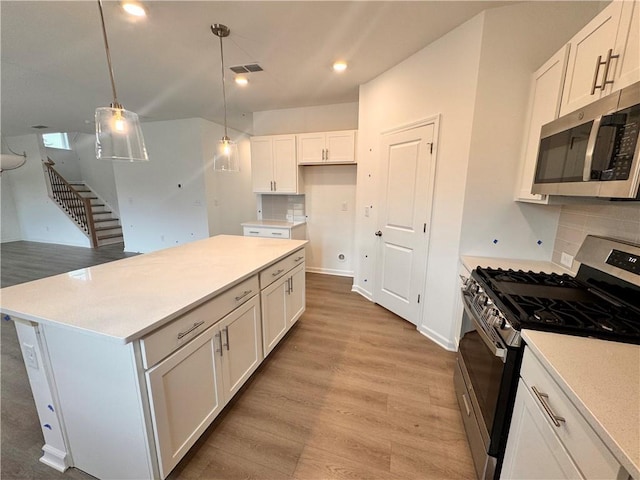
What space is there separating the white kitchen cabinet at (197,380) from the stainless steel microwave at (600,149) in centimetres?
195

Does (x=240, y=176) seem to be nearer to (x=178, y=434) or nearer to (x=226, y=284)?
(x=226, y=284)

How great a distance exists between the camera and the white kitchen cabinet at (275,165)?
399 cm

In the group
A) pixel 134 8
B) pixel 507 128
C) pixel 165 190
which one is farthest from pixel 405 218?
pixel 165 190

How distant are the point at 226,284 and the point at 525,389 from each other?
1.48 meters

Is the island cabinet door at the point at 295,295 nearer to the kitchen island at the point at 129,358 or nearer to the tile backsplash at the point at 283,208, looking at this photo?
the kitchen island at the point at 129,358

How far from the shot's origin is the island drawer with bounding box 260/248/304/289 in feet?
6.42

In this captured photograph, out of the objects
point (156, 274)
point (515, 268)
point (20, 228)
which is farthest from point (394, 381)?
point (20, 228)

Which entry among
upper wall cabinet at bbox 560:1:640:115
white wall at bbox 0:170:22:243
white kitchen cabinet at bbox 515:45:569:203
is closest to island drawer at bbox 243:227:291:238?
white kitchen cabinet at bbox 515:45:569:203

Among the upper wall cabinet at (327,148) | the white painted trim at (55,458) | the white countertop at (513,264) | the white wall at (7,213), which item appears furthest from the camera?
the white wall at (7,213)

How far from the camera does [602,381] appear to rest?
79 centimetres

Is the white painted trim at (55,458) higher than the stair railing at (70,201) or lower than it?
lower

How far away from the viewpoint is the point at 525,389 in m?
1.03

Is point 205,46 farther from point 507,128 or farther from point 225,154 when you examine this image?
point 507,128

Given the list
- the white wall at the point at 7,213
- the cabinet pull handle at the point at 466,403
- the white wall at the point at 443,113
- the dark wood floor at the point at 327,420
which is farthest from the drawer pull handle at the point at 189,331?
the white wall at the point at 7,213
